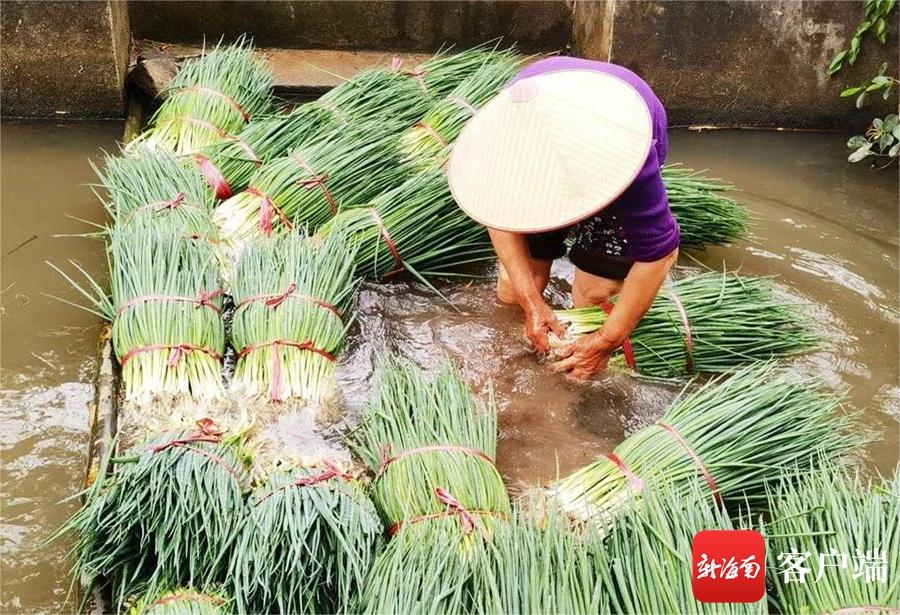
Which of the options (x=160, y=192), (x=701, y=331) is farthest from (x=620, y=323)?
(x=160, y=192)

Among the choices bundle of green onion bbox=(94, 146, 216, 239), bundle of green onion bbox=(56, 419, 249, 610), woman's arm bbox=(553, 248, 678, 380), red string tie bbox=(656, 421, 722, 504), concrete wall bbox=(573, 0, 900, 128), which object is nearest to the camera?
bundle of green onion bbox=(56, 419, 249, 610)

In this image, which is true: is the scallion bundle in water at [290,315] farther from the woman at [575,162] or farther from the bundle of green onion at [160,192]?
the woman at [575,162]

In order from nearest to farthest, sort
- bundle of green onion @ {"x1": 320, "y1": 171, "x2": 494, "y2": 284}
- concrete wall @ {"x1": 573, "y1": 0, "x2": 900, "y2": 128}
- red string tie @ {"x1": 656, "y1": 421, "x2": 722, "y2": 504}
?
red string tie @ {"x1": 656, "y1": 421, "x2": 722, "y2": 504}
bundle of green onion @ {"x1": 320, "y1": 171, "x2": 494, "y2": 284}
concrete wall @ {"x1": 573, "y1": 0, "x2": 900, "y2": 128}

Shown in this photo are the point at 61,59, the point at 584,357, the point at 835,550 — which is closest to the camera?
the point at 835,550

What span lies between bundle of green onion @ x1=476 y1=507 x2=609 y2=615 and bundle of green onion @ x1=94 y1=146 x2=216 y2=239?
1.86 metres

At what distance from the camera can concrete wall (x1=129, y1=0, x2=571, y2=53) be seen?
5543 millimetres

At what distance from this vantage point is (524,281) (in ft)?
10.1

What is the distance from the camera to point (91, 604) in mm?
2291

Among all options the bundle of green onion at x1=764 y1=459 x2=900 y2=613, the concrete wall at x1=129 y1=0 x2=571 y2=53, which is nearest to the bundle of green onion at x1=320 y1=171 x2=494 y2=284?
the bundle of green onion at x1=764 y1=459 x2=900 y2=613

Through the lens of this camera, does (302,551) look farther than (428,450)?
No

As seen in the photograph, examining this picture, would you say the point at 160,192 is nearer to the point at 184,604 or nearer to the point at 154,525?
the point at 154,525

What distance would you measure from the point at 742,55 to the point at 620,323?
10.1 feet

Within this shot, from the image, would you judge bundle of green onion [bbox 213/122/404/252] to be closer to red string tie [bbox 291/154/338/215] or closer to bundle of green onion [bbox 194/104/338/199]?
red string tie [bbox 291/154/338/215]

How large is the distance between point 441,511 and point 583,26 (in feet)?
13.4
